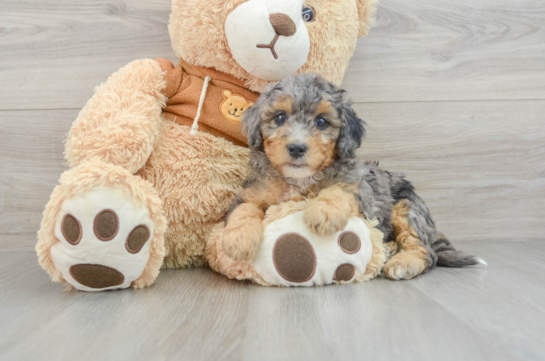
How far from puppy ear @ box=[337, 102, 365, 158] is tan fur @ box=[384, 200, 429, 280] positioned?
1.53 ft

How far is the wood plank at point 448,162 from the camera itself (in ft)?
8.20

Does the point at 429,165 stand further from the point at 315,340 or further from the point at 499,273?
the point at 315,340

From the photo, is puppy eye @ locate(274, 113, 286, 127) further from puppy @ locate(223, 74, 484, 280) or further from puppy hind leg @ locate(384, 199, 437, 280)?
puppy hind leg @ locate(384, 199, 437, 280)

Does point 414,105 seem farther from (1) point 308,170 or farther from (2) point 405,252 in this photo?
(1) point 308,170

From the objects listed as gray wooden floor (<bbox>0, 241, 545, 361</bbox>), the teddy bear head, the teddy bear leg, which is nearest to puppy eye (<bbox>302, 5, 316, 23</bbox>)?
the teddy bear head

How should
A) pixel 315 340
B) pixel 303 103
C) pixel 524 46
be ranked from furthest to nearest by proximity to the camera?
pixel 524 46 → pixel 303 103 → pixel 315 340

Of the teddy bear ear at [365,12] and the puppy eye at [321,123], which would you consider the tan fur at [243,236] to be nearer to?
the puppy eye at [321,123]

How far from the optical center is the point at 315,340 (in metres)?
1.16

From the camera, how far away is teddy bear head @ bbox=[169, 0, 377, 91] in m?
1.79

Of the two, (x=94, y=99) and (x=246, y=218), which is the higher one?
(x=94, y=99)

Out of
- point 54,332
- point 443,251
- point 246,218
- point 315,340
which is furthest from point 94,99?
point 443,251

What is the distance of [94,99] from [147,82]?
0.24m

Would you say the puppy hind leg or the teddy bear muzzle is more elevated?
the teddy bear muzzle

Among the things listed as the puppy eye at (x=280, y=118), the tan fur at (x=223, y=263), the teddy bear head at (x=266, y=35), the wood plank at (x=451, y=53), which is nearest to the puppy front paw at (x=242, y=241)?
the tan fur at (x=223, y=263)
